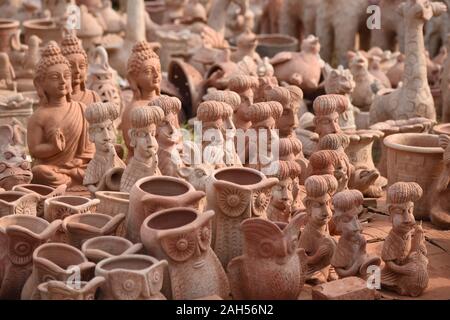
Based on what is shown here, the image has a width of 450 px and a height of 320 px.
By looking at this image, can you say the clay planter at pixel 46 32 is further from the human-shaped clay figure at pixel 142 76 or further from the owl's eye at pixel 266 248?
the owl's eye at pixel 266 248

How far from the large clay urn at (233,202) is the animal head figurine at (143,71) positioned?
A: 5.34ft

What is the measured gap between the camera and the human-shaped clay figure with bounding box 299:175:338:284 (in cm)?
532

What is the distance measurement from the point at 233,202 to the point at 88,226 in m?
0.80

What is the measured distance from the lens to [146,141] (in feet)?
18.2

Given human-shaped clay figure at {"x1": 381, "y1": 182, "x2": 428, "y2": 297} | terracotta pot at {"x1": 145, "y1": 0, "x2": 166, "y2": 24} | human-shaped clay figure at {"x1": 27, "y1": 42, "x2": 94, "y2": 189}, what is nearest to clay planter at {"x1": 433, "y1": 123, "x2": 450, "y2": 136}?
human-shaped clay figure at {"x1": 381, "y1": 182, "x2": 428, "y2": 297}

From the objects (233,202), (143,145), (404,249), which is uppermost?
(143,145)

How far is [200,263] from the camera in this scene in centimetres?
481

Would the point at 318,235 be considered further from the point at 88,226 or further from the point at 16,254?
the point at 16,254

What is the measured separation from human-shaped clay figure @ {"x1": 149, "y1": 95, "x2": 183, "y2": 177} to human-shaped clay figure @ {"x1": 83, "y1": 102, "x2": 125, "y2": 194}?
11.2 inches

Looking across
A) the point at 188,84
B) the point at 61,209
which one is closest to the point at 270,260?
the point at 61,209

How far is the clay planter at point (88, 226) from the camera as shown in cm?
514

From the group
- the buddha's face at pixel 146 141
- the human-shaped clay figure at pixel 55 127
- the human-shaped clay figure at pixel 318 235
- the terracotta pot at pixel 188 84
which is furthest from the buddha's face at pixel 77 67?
the human-shaped clay figure at pixel 318 235
